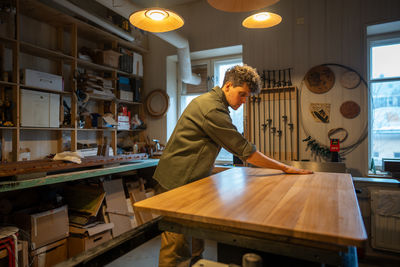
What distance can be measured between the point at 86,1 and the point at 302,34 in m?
3.03

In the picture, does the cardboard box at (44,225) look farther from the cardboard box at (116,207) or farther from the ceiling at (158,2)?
the ceiling at (158,2)

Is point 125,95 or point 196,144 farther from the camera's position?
point 125,95

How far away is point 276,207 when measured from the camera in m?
0.94

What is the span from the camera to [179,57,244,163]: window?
427 cm

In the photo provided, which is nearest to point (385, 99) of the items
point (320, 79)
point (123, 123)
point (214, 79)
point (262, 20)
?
point (320, 79)

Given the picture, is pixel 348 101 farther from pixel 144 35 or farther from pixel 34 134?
pixel 34 134

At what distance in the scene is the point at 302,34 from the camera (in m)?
3.47

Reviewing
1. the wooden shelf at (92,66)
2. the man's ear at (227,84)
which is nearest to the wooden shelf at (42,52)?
the wooden shelf at (92,66)

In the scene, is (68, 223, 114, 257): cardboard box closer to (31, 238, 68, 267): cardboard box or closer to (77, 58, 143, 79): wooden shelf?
(31, 238, 68, 267): cardboard box

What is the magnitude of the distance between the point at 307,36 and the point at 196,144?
2.65m

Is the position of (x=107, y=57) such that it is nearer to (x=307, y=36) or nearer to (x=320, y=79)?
(x=307, y=36)

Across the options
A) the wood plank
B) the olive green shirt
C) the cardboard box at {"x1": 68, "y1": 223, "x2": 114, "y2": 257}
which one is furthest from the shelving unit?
the olive green shirt

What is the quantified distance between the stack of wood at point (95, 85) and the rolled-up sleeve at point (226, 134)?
8.34 feet

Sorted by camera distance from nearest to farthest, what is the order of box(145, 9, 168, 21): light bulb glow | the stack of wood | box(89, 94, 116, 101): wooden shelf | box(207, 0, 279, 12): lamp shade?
box(207, 0, 279, 12): lamp shade < box(145, 9, 168, 21): light bulb glow < the stack of wood < box(89, 94, 116, 101): wooden shelf
